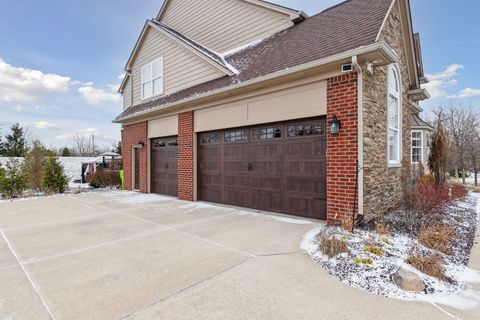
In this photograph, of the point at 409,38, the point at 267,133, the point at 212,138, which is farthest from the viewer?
the point at 212,138

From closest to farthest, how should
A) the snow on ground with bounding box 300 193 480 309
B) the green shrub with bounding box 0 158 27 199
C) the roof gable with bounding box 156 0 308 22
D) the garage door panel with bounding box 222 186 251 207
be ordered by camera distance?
the snow on ground with bounding box 300 193 480 309 < the garage door panel with bounding box 222 186 251 207 < the roof gable with bounding box 156 0 308 22 < the green shrub with bounding box 0 158 27 199

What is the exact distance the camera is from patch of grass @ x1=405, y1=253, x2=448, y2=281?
10.1 ft

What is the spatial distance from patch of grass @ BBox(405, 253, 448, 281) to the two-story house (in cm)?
162

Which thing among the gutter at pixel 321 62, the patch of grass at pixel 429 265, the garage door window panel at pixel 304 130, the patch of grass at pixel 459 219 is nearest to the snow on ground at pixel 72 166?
the gutter at pixel 321 62

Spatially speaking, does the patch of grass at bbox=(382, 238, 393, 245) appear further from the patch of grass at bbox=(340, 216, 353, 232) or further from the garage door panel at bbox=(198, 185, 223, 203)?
the garage door panel at bbox=(198, 185, 223, 203)

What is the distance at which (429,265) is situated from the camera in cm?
319

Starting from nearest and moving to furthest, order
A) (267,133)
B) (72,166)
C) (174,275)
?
(174,275) → (267,133) → (72,166)

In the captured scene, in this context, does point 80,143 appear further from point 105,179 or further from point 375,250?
point 375,250

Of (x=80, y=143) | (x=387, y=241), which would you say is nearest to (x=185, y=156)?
(x=387, y=241)

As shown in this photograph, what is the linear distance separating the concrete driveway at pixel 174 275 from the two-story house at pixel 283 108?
4.65 ft

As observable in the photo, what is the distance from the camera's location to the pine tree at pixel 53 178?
1165 cm

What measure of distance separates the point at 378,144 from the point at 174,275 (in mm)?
5147

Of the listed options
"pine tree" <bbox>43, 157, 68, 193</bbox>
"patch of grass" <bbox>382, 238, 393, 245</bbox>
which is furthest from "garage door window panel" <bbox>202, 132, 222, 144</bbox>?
"pine tree" <bbox>43, 157, 68, 193</bbox>

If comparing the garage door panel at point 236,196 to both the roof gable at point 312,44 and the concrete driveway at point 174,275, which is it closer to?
the concrete driveway at point 174,275
